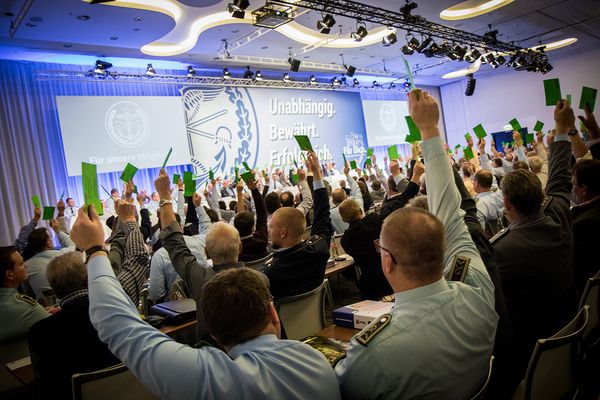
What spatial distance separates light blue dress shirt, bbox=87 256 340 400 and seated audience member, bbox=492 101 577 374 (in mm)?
1596

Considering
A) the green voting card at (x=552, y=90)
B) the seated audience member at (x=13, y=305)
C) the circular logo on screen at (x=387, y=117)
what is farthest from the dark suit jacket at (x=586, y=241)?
the circular logo on screen at (x=387, y=117)

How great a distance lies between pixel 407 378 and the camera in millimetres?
1313

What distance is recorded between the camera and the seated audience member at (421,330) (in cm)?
133

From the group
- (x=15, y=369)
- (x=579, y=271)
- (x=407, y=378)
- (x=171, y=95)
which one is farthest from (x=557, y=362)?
(x=171, y=95)

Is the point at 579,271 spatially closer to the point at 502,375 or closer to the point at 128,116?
the point at 502,375

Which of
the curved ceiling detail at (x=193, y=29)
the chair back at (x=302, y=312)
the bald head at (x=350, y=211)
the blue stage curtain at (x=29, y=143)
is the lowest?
the chair back at (x=302, y=312)

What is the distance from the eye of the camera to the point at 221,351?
127 centimetres

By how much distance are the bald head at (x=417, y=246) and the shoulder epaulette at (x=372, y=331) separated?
0.57ft

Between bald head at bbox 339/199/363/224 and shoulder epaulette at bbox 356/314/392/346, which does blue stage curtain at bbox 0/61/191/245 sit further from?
shoulder epaulette at bbox 356/314/392/346

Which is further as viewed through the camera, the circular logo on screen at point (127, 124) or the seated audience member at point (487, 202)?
the circular logo on screen at point (127, 124)

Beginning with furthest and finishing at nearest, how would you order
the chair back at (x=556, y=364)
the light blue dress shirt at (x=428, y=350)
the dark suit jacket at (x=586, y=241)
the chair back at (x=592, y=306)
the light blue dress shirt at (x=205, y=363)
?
the dark suit jacket at (x=586, y=241), the chair back at (x=592, y=306), the chair back at (x=556, y=364), the light blue dress shirt at (x=428, y=350), the light blue dress shirt at (x=205, y=363)

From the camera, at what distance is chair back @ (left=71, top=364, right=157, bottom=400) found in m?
2.01

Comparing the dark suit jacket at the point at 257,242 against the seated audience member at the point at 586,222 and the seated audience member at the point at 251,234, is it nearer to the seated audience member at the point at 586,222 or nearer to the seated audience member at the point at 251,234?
the seated audience member at the point at 251,234

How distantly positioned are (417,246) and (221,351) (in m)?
0.74
